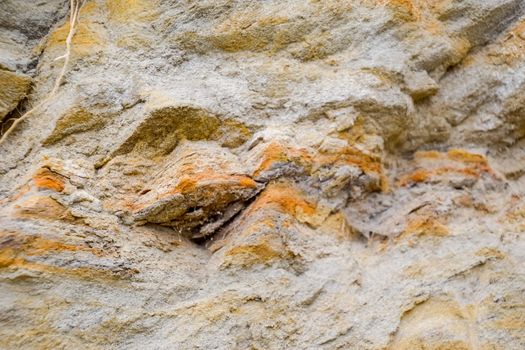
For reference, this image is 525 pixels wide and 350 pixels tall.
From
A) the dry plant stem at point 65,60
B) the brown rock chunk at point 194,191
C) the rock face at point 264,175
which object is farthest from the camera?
the dry plant stem at point 65,60

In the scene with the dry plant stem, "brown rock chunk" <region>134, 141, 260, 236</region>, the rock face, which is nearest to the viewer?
the rock face

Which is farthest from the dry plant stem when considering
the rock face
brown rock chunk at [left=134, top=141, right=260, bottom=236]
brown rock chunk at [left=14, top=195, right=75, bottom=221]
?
brown rock chunk at [left=134, top=141, right=260, bottom=236]

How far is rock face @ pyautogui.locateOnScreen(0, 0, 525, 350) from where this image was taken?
1514 mm

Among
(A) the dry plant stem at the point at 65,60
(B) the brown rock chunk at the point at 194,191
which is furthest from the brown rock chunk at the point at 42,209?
(A) the dry plant stem at the point at 65,60

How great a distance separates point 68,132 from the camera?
6.04 feet

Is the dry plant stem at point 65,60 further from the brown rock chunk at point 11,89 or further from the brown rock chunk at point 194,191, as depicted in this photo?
the brown rock chunk at point 194,191

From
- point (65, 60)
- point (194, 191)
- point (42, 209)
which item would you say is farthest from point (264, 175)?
point (65, 60)

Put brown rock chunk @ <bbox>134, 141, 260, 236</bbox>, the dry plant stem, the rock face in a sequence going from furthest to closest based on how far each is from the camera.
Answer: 1. the dry plant stem
2. brown rock chunk @ <bbox>134, 141, 260, 236</bbox>
3. the rock face

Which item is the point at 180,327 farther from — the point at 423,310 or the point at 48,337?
the point at 423,310

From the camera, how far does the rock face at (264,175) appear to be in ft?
4.97

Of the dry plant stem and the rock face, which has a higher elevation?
the dry plant stem

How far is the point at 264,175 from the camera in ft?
A: 5.81

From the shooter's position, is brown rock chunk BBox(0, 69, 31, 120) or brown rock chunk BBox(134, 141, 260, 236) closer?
brown rock chunk BBox(134, 141, 260, 236)

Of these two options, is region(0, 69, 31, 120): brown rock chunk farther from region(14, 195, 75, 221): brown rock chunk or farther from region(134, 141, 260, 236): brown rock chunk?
region(134, 141, 260, 236): brown rock chunk
